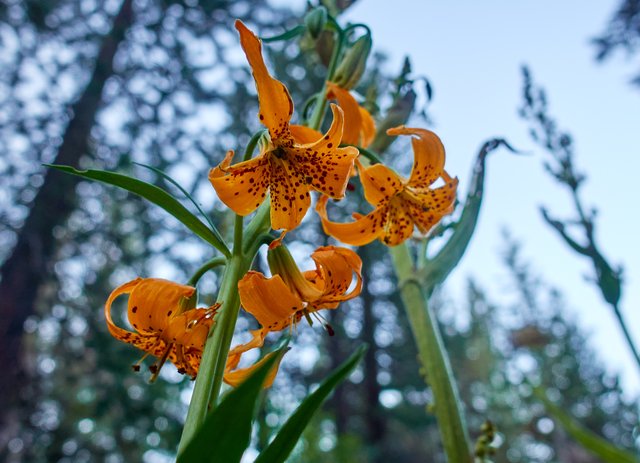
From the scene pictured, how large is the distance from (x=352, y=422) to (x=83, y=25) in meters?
10.1

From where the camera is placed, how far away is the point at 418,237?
1.06m

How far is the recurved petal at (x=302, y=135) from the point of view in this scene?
76cm

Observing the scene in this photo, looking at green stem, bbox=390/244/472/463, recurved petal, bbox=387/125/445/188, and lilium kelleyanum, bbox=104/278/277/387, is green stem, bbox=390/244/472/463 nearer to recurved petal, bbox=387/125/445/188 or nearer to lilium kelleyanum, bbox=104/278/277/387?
recurved petal, bbox=387/125/445/188

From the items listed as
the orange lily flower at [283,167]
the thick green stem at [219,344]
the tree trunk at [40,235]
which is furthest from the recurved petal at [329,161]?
the tree trunk at [40,235]

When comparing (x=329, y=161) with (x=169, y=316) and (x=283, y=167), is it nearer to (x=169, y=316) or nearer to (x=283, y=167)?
(x=283, y=167)

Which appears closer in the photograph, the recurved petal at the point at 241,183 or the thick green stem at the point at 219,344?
the thick green stem at the point at 219,344

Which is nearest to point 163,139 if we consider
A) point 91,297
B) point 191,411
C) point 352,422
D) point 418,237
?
point 91,297

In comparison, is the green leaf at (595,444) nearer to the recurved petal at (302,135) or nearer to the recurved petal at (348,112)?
the recurved petal at (302,135)

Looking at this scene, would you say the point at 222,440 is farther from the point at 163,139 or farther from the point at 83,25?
the point at 83,25

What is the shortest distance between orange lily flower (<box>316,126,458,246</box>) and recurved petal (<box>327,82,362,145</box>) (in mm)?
103

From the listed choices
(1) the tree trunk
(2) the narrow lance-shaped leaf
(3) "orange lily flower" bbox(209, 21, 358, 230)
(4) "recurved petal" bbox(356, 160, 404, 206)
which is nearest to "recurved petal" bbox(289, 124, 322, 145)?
(3) "orange lily flower" bbox(209, 21, 358, 230)

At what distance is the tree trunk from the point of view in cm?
433

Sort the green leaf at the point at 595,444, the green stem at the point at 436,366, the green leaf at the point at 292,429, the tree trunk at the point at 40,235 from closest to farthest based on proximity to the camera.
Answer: the green leaf at the point at 595,444 < the green leaf at the point at 292,429 < the green stem at the point at 436,366 < the tree trunk at the point at 40,235

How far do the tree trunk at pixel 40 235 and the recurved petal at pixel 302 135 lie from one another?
4.54 metres
